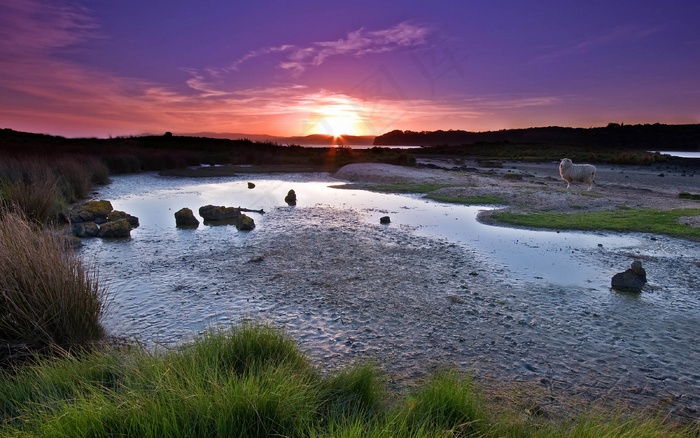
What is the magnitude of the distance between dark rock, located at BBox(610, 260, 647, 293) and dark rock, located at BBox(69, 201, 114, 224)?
1206 centimetres

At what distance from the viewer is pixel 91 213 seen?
36.6 ft

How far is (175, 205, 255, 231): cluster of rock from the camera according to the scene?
433 inches

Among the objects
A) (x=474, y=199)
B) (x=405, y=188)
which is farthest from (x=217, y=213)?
(x=405, y=188)

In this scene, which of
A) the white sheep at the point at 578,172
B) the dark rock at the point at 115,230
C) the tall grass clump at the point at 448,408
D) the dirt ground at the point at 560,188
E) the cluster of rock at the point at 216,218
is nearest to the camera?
the tall grass clump at the point at 448,408

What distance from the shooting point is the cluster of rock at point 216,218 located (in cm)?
1101

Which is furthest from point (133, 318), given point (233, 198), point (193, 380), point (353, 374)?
point (233, 198)

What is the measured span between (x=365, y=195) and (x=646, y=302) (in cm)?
1347

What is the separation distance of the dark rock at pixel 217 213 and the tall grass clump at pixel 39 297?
7799 mm

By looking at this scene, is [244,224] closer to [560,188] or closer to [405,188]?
[405,188]

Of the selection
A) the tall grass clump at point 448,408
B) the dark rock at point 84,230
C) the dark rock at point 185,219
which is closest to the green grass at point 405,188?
the dark rock at point 185,219

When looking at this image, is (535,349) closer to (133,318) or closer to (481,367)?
(481,367)

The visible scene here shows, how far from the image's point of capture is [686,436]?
8.95 ft

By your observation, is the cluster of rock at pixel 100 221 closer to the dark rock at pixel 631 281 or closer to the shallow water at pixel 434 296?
the shallow water at pixel 434 296

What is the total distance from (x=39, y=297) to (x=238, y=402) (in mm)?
2916
